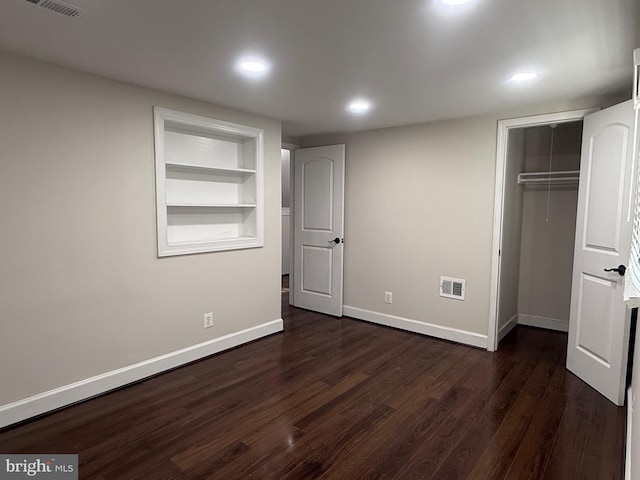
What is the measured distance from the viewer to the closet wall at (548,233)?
4203mm

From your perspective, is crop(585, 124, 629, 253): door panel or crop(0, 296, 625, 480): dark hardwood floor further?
crop(585, 124, 629, 253): door panel

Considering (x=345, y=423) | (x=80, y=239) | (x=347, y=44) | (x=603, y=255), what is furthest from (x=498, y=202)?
(x=80, y=239)

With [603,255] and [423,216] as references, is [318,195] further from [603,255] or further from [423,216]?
[603,255]

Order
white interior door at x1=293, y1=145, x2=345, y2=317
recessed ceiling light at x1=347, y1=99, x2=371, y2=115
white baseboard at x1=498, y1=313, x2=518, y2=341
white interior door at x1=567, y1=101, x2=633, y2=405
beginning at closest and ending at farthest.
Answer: white interior door at x1=567, y1=101, x2=633, y2=405 → recessed ceiling light at x1=347, y1=99, x2=371, y2=115 → white baseboard at x1=498, y1=313, x2=518, y2=341 → white interior door at x1=293, y1=145, x2=345, y2=317

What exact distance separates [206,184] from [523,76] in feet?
8.94

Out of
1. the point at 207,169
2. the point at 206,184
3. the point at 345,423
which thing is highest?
the point at 207,169

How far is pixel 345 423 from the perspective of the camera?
243 centimetres

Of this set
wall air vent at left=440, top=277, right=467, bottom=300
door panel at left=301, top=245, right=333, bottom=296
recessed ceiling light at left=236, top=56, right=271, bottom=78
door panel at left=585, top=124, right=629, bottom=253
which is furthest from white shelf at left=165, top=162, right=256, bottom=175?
door panel at left=585, top=124, right=629, bottom=253

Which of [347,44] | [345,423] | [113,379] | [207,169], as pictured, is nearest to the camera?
[347,44]

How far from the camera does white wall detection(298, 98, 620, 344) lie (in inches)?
146

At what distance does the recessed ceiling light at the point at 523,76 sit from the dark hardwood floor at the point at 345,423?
2.24 meters

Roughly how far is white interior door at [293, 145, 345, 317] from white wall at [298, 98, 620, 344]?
13 cm

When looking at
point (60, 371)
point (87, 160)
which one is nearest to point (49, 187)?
point (87, 160)

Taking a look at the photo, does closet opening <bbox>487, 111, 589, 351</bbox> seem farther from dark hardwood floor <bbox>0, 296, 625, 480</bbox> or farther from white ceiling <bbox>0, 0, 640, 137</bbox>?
white ceiling <bbox>0, 0, 640, 137</bbox>
